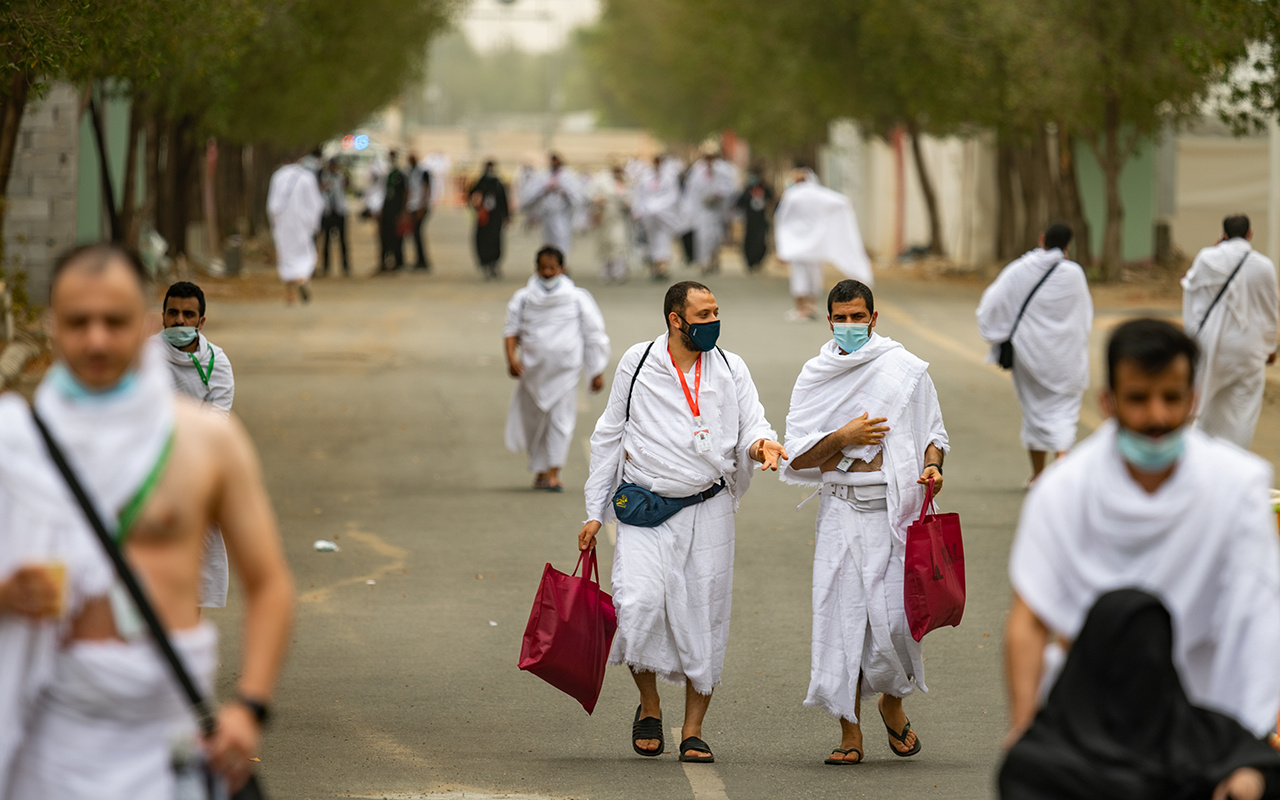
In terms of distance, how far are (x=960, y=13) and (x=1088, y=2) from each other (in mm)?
3587

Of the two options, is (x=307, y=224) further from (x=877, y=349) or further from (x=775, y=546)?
A: (x=877, y=349)

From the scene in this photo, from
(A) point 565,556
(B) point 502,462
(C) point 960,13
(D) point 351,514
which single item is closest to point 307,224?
(C) point 960,13

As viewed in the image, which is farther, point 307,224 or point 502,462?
point 307,224

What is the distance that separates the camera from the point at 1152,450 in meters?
3.33

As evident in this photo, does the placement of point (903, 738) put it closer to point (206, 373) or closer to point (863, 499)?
point (863, 499)

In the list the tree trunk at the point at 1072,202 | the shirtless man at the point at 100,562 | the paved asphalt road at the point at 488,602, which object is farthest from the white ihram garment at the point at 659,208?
the shirtless man at the point at 100,562

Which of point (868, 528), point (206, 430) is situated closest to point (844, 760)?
point (868, 528)

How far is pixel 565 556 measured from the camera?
1013 cm

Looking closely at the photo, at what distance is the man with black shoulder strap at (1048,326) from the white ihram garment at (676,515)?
5490mm

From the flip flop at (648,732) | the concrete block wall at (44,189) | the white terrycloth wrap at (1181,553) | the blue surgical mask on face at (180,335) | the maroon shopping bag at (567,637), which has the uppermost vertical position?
the concrete block wall at (44,189)

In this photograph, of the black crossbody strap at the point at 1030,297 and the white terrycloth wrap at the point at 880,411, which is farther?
the black crossbody strap at the point at 1030,297

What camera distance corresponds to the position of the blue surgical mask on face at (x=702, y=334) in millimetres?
6520

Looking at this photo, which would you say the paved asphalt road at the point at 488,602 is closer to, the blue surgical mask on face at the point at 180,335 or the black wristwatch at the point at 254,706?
the blue surgical mask on face at the point at 180,335

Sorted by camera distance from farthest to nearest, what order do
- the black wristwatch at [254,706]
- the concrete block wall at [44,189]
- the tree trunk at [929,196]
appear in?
1. the tree trunk at [929,196]
2. the concrete block wall at [44,189]
3. the black wristwatch at [254,706]
